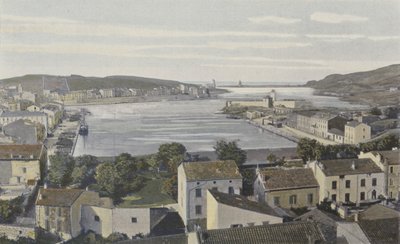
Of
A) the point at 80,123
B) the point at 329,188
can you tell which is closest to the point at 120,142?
the point at 80,123

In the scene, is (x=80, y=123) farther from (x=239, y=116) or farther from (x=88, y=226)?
(x=239, y=116)

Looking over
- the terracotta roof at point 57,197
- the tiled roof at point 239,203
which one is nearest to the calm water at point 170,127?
the terracotta roof at point 57,197

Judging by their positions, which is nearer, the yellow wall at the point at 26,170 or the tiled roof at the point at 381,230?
the tiled roof at the point at 381,230

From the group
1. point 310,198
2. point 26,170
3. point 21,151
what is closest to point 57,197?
point 26,170

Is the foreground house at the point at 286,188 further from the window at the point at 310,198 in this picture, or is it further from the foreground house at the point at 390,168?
the foreground house at the point at 390,168

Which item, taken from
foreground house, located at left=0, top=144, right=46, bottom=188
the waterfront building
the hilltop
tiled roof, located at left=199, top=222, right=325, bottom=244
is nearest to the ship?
foreground house, located at left=0, top=144, right=46, bottom=188
